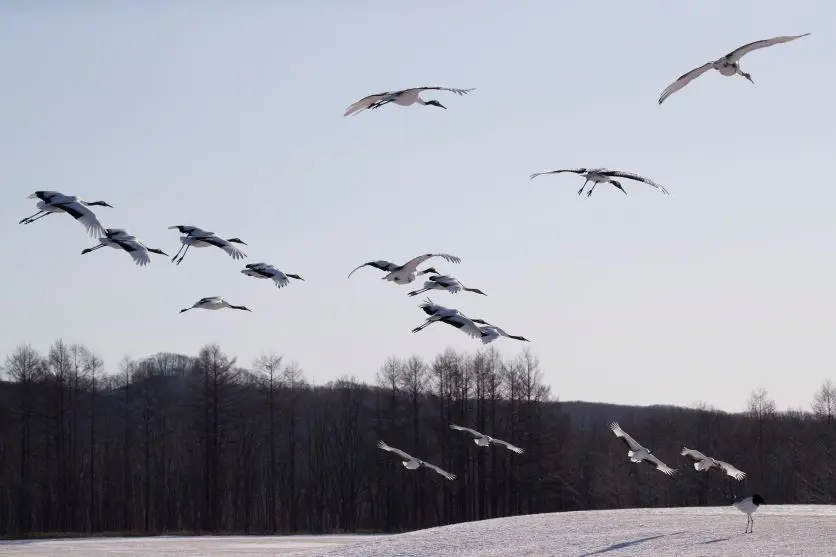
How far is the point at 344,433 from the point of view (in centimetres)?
9112

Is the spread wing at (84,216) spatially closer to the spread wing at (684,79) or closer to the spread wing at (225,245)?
the spread wing at (225,245)

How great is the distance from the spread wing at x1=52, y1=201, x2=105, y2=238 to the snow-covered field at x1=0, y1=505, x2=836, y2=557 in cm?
1514

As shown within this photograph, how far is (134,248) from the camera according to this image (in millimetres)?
25141

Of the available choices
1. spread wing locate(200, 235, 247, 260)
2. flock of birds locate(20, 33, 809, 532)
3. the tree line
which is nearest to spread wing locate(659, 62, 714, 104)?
flock of birds locate(20, 33, 809, 532)

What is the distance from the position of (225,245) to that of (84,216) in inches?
118

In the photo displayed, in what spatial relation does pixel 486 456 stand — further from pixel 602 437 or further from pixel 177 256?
pixel 177 256

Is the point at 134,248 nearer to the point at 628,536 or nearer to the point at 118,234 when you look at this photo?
the point at 118,234

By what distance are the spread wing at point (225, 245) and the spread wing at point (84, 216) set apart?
91.2 inches

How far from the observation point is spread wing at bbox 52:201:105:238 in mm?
24484

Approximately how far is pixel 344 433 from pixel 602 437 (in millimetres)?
31154

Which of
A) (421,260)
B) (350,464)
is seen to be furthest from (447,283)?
(350,464)

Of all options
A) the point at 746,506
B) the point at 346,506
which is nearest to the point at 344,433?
the point at 346,506

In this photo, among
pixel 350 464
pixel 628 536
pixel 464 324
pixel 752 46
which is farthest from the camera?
pixel 350 464

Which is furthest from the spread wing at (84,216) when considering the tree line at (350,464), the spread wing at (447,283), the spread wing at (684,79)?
the tree line at (350,464)
